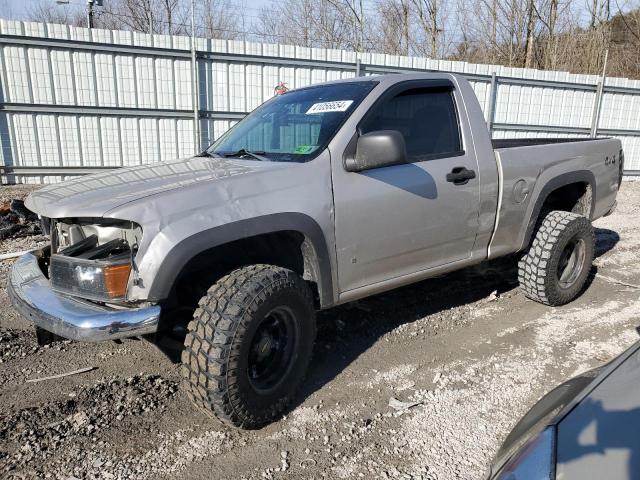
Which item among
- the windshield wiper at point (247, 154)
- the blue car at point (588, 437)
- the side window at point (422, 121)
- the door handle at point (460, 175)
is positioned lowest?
the blue car at point (588, 437)

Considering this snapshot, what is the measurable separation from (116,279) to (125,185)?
1.98ft

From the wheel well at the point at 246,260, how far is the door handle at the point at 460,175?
123 cm

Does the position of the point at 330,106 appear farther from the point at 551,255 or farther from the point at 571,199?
the point at 571,199

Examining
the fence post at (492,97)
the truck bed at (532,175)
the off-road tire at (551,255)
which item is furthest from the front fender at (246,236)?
the fence post at (492,97)

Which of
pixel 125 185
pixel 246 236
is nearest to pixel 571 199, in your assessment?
pixel 246 236

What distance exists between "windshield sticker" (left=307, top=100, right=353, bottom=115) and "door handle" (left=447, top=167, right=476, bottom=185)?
2.90ft

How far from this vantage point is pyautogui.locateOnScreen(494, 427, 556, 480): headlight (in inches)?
52.3

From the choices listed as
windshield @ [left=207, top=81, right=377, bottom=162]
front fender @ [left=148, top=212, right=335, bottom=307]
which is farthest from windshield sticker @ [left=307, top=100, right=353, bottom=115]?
front fender @ [left=148, top=212, right=335, bottom=307]

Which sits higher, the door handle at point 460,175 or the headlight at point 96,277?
the door handle at point 460,175

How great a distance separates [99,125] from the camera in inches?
366

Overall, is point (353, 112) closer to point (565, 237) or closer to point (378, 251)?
point (378, 251)

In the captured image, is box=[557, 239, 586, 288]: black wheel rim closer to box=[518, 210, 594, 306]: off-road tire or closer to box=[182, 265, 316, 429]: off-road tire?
box=[518, 210, 594, 306]: off-road tire

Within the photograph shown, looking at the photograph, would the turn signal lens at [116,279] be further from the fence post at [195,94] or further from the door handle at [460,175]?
the fence post at [195,94]

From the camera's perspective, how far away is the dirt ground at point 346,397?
246cm
